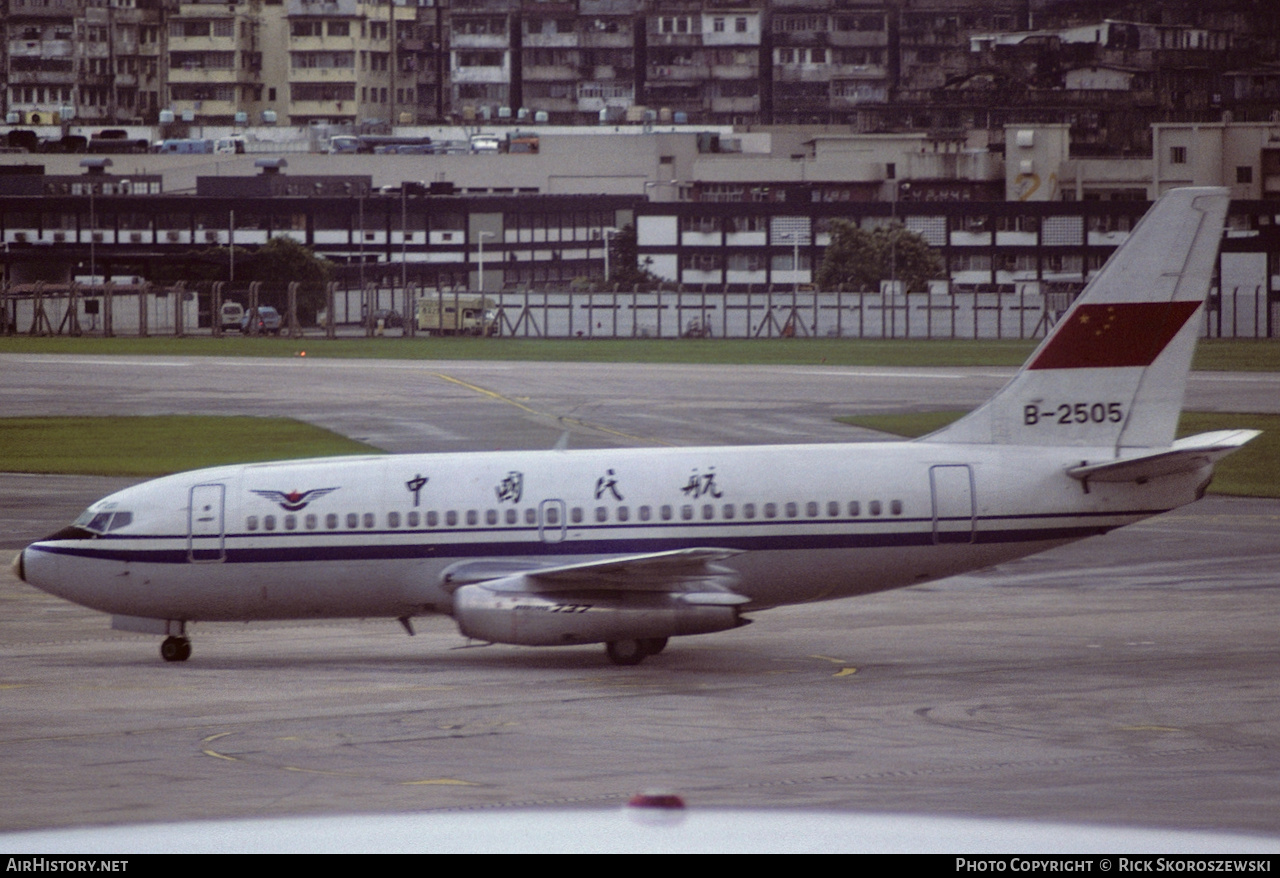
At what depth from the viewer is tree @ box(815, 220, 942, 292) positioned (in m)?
171

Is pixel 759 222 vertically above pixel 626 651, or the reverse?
pixel 759 222

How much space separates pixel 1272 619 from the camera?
3806 cm

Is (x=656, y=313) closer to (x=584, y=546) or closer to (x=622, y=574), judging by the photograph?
Answer: (x=584, y=546)

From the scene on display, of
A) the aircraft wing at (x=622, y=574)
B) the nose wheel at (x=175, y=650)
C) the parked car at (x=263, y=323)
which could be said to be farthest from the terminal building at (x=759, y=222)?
the nose wheel at (x=175, y=650)

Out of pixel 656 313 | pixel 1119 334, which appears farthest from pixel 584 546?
pixel 656 313

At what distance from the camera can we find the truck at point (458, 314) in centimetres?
15950

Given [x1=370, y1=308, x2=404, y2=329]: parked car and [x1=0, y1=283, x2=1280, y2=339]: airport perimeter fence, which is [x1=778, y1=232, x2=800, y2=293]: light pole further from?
[x1=370, y1=308, x2=404, y2=329]: parked car

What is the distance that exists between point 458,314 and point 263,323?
17.7 meters

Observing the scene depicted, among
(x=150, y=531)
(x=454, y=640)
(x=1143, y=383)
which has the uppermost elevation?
(x=1143, y=383)

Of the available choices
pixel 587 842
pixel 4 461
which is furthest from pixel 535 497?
pixel 4 461

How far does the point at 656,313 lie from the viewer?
158250 mm

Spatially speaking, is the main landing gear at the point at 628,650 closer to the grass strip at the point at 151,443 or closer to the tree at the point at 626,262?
the grass strip at the point at 151,443

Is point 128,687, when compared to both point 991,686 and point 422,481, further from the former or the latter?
point 991,686

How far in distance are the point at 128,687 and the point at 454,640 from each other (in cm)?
844
